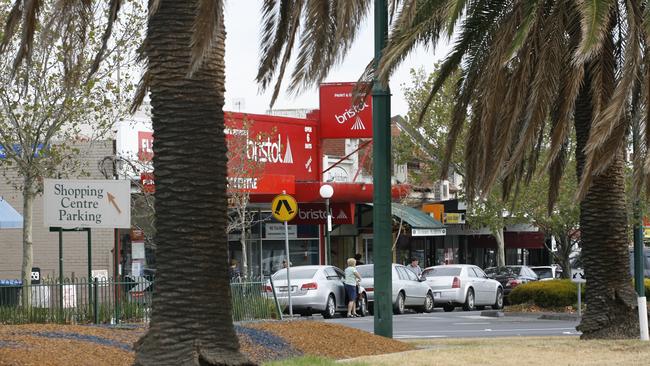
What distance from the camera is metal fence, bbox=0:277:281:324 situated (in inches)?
784

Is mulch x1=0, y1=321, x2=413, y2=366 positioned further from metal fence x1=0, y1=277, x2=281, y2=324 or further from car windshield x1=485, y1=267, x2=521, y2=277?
car windshield x1=485, y1=267, x2=521, y2=277

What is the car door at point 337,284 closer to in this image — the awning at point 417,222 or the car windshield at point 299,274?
the car windshield at point 299,274

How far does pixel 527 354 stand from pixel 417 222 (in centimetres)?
2891

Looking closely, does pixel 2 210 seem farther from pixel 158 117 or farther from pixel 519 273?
pixel 519 273

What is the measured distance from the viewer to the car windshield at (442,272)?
121 feet

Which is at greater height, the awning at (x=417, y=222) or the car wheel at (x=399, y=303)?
the awning at (x=417, y=222)

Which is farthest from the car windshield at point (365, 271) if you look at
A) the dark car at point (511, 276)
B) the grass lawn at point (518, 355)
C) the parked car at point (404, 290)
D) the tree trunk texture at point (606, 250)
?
the grass lawn at point (518, 355)

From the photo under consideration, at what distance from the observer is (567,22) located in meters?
15.7

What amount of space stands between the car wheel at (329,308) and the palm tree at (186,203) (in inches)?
772

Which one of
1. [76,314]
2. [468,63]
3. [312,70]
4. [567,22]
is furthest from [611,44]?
[76,314]

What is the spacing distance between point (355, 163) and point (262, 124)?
9438 mm

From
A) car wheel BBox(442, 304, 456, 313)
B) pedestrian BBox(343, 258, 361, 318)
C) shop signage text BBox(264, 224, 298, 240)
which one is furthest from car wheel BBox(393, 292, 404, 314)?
shop signage text BBox(264, 224, 298, 240)

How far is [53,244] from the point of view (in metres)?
34.5

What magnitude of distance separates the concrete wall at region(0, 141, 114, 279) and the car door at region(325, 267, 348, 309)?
699cm
